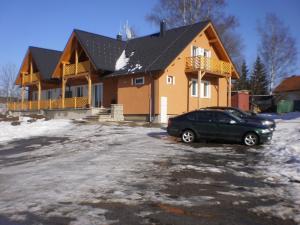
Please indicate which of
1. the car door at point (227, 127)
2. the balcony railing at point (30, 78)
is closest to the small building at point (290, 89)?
the balcony railing at point (30, 78)

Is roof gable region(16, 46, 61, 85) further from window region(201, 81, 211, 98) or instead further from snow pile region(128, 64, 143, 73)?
window region(201, 81, 211, 98)

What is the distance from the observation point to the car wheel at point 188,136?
17.2 m

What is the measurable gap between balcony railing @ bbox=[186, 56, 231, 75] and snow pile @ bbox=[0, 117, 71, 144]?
369 inches

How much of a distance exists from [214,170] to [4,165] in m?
6.72

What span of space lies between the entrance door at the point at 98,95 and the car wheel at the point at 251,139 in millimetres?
18146

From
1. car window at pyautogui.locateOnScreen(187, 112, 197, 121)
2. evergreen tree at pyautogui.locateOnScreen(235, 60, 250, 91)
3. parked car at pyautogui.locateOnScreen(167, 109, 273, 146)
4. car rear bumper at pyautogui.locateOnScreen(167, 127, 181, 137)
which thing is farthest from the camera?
evergreen tree at pyautogui.locateOnScreen(235, 60, 250, 91)

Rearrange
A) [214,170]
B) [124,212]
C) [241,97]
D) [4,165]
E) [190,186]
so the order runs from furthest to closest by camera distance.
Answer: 1. [241,97]
2. [4,165]
3. [214,170]
4. [190,186]
5. [124,212]

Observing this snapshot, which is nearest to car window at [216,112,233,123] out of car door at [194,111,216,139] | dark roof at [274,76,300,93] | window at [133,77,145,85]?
car door at [194,111,216,139]

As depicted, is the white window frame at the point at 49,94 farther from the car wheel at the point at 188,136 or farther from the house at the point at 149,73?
the car wheel at the point at 188,136

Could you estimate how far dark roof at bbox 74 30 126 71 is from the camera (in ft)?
97.7

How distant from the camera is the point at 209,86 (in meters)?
31.9

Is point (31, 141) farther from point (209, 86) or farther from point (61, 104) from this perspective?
point (209, 86)

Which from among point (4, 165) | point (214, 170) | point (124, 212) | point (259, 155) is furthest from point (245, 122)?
point (124, 212)

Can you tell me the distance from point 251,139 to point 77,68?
19.1m
